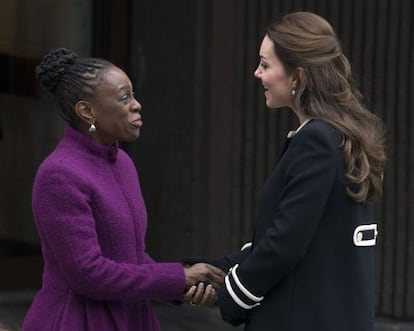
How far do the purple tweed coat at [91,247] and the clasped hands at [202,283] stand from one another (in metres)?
0.04

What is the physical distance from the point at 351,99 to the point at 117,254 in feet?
2.75

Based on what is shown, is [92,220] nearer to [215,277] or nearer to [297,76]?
[215,277]

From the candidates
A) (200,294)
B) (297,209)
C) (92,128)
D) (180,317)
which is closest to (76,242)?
(92,128)

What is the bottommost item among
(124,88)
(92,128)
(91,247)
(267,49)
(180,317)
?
(180,317)

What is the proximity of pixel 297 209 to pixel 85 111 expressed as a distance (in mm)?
728

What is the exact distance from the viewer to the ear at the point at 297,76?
3.06m

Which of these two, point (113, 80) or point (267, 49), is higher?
point (267, 49)

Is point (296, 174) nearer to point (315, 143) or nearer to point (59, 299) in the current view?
point (315, 143)

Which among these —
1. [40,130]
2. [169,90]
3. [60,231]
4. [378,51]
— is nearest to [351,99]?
[60,231]

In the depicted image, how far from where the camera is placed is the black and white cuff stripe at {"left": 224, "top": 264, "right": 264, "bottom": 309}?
3061 mm

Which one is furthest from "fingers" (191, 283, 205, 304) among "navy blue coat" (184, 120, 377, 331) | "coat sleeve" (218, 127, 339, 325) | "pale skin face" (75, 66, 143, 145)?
"pale skin face" (75, 66, 143, 145)

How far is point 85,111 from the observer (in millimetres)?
3213

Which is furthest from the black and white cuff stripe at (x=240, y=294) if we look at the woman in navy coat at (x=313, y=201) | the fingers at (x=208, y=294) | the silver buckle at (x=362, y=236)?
the silver buckle at (x=362, y=236)

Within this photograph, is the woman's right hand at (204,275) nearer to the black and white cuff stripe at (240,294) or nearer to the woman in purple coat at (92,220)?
the woman in purple coat at (92,220)
